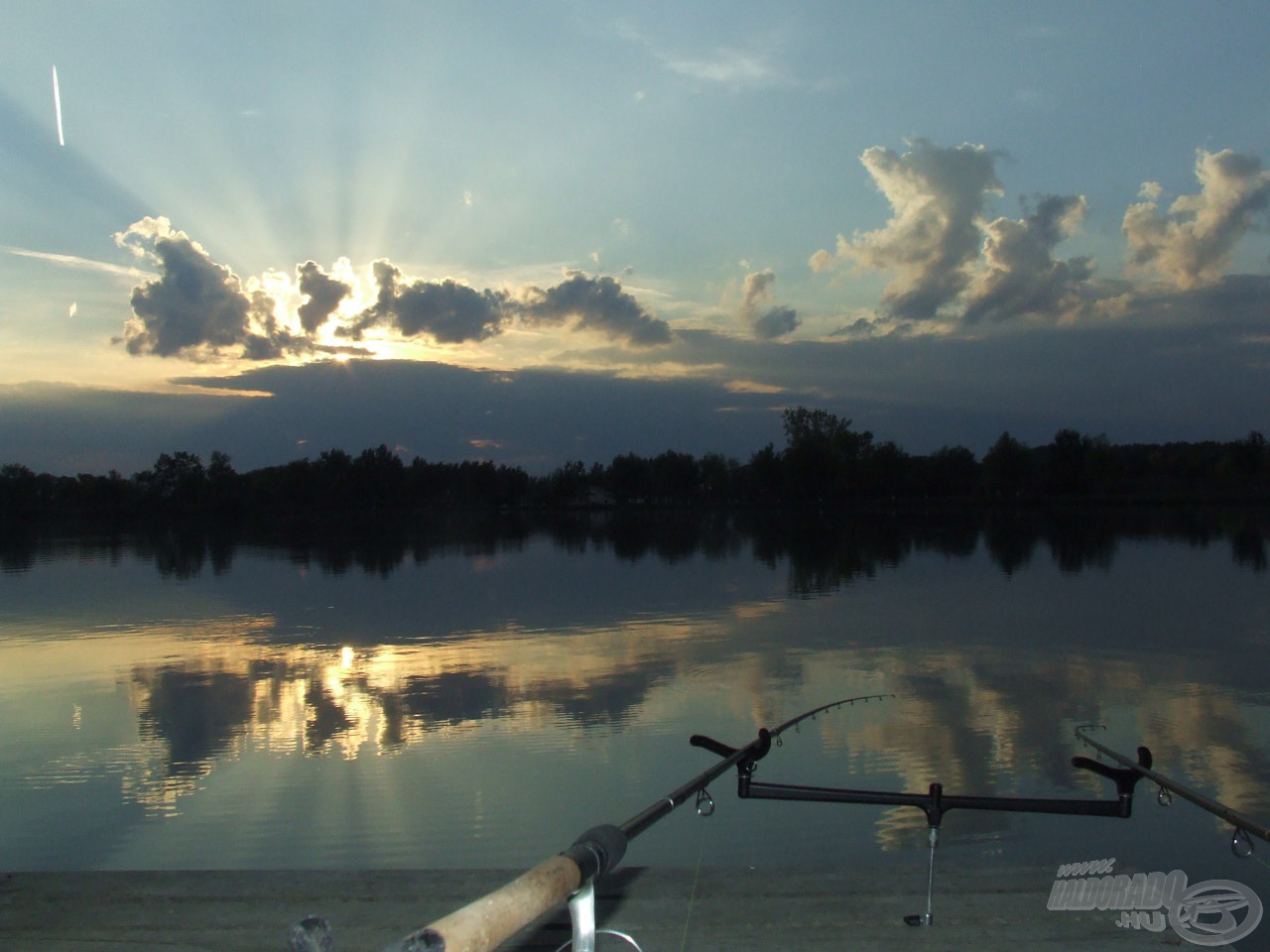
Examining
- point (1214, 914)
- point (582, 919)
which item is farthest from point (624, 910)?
point (1214, 914)

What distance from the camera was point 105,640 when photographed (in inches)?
763

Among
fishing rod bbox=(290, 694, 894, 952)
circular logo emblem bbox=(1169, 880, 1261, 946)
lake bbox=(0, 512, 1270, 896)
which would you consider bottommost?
lake bbox=(0, 512, 1270, 896)

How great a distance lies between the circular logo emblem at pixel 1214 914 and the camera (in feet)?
14.6

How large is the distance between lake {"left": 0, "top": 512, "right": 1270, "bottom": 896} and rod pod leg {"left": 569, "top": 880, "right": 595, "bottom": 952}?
3882 millimetres

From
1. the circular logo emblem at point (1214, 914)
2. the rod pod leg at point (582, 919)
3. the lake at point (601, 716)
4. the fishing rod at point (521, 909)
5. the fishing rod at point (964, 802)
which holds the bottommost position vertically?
the lake at point (601, 716)

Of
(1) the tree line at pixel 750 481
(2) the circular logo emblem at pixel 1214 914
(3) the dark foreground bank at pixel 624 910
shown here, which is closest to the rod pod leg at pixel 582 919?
(3) the dark foreground bank at pixel 624 910

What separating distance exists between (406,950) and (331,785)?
8228mm

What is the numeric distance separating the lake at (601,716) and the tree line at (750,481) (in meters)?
123

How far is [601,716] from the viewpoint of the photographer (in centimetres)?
1181

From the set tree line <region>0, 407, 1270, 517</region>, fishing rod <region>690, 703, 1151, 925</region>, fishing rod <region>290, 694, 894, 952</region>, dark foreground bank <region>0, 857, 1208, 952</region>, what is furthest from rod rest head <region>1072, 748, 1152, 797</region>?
tree line <region>0, 407, 1270, 517</region>

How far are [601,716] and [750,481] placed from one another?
480ft

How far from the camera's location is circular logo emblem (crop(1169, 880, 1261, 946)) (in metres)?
4.45

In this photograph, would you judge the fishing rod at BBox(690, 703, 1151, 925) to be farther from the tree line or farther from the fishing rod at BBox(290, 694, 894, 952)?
the tree line

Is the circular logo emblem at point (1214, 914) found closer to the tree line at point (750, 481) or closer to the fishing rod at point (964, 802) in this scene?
the fishing rod at point (964, 802)
